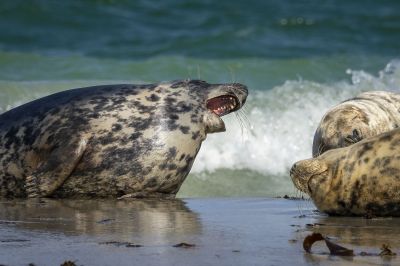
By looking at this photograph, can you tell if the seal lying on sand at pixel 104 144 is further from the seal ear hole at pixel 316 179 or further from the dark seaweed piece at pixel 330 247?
the dark seaweed piece at pixel 330 247

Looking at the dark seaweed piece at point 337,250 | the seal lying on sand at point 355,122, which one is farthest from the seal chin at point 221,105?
the dark seaweed piece at point 337,250

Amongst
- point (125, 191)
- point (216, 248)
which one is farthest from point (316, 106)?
point (216, 248)

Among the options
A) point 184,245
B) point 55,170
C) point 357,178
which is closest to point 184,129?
point 55,170

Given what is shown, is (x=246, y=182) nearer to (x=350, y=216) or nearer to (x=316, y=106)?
(x=316, y=106)

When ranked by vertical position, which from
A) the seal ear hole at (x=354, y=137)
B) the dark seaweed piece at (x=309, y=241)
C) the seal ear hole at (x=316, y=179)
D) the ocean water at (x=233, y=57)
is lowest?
the dark seaweed piece at (x=309, y=241)

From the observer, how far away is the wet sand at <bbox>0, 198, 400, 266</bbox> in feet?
14.0

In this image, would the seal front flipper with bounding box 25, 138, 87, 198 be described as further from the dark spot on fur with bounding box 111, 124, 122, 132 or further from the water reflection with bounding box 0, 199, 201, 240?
the dark spot on fur with bounding box 111, 124, 122, 132

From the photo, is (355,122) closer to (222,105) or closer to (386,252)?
(222,105)

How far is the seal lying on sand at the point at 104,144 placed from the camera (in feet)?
22.9

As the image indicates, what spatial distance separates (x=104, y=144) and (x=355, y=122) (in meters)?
1.79

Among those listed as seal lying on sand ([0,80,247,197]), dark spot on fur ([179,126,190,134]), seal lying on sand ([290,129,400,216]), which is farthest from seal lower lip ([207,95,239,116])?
seal lying on sand ([290,129,400,216])

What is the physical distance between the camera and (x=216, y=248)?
4.54m

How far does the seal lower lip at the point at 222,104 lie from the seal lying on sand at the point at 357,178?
1706 mm

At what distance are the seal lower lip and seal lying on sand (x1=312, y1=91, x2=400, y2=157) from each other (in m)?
0.69
